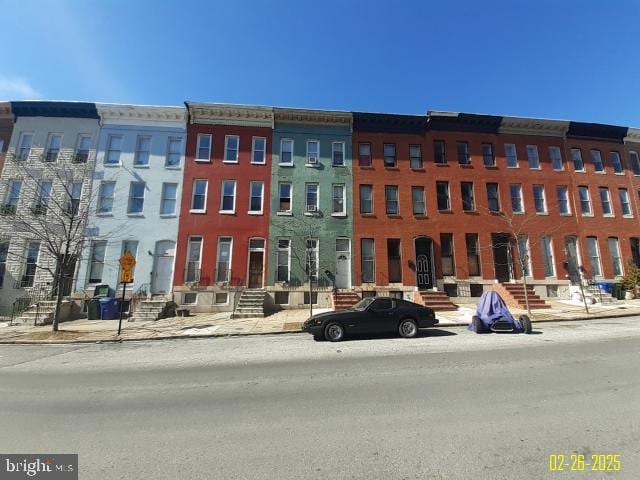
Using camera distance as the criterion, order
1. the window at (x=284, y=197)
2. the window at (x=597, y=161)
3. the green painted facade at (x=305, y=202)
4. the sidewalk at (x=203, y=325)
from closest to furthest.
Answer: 1. the sidewalk at (x=203, y=325)
2. the green painted facade at (x=305, y=202)
3. the window at (x=284, y=197)
4. the window at (x=597, y=161)

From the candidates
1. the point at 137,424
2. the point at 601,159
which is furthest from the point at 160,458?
the point at 601,159

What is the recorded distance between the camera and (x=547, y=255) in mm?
20734

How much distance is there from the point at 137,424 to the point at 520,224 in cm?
2387

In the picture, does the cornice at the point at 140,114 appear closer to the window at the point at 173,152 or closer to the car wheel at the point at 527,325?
the window at the point at 173,152

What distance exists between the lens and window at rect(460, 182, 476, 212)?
2117 centimetres

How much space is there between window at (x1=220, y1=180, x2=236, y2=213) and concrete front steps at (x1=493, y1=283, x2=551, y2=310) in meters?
18.2

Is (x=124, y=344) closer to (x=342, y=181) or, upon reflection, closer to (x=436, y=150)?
(x=342, y=181)

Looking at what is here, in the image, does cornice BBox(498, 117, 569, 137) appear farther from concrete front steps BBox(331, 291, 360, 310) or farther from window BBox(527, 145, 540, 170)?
concrete front steps BBox(331, 291, 360, 310)

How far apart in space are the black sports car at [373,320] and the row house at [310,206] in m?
7.98

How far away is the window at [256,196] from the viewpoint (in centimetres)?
2028

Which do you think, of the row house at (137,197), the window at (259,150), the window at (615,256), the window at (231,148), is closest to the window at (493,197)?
the window at (615,256)

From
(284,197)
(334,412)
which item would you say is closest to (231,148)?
(284,197)

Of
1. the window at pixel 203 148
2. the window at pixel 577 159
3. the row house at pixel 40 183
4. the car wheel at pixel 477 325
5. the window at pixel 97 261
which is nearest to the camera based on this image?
the car wheel at pixel 477 325

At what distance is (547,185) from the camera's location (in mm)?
21844
